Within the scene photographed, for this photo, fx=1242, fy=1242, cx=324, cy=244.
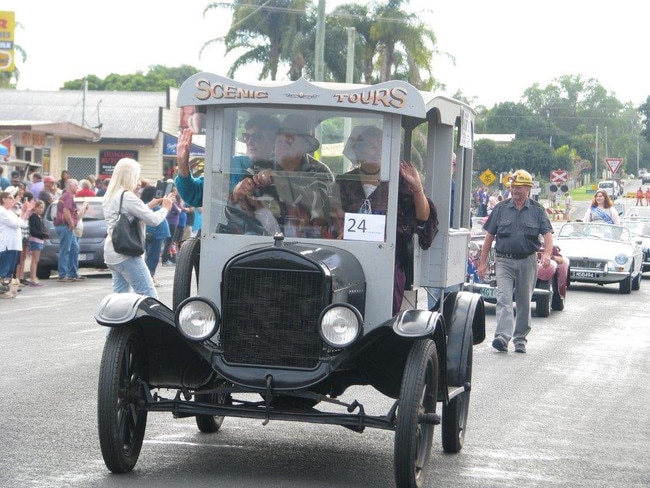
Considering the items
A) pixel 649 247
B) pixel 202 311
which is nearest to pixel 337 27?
pixel 649 247

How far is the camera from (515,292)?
13.1 m

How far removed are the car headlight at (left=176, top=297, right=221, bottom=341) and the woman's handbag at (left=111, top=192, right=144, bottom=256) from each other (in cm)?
422

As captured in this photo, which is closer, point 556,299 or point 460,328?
point 460,328

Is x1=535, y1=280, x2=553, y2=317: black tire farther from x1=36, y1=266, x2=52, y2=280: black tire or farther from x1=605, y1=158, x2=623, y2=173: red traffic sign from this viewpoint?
x1=605, y1=158, x2=623, y2=173: red traffic sign

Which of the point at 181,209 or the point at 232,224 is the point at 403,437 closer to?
the point at 232,224

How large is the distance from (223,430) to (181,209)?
17828mm

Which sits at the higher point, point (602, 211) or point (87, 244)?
point (602, 211)

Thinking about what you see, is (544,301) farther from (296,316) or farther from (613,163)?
(613,163)

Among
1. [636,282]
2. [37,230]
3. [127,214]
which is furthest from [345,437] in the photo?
[636,282]

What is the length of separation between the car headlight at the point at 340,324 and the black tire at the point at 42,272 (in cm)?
1614

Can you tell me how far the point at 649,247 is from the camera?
28.5 m

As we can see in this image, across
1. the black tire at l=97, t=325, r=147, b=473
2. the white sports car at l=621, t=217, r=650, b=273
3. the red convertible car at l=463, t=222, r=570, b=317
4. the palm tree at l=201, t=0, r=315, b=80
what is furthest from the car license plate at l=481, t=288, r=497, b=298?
the palm tree at l=201, t=0, r=315, b=80

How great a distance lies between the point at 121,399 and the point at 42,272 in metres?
15.8

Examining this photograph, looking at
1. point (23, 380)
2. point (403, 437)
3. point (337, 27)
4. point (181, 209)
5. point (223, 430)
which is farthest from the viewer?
point (337, 27)
